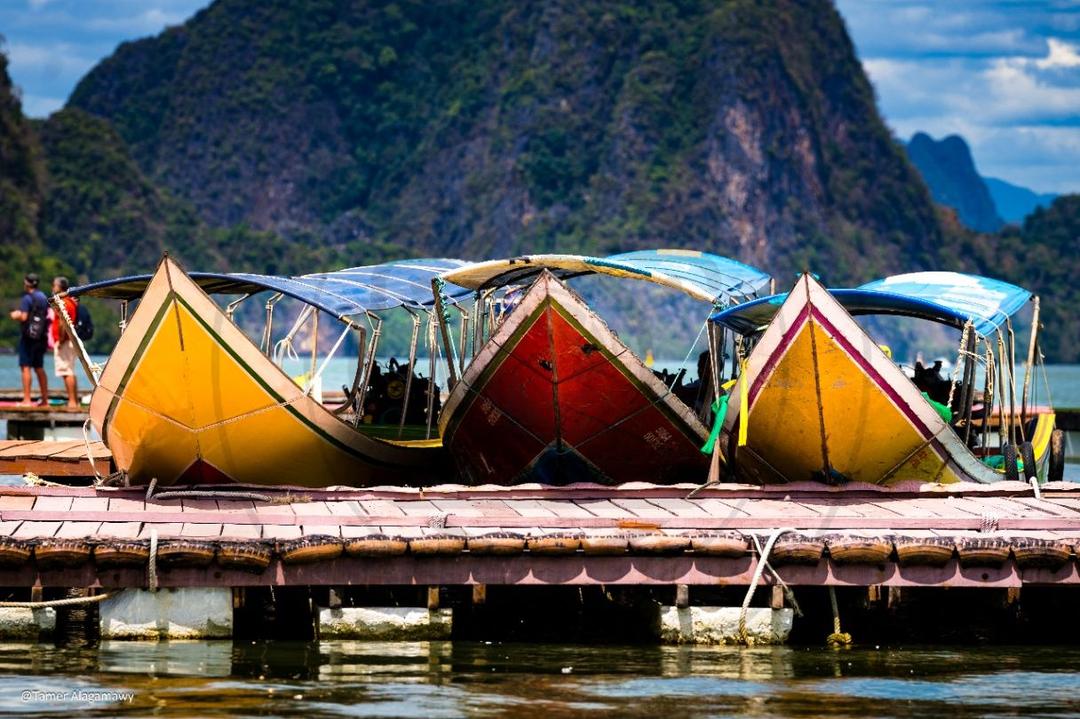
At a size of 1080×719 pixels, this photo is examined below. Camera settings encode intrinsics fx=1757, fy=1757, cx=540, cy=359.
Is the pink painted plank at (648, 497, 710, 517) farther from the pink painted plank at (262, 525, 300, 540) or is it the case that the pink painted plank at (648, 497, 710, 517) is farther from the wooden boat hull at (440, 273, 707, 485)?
the pink painted plank at (262, 525, 300, 540)

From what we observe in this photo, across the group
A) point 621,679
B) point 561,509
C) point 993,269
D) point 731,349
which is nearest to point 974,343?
point 731,349

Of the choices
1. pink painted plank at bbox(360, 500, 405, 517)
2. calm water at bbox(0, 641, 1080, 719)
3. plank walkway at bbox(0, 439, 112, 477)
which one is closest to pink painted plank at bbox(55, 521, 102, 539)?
calm water at bbox(0, 641, 1080, 719)

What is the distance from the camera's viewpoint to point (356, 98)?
175 meters

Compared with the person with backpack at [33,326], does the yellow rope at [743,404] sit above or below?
below

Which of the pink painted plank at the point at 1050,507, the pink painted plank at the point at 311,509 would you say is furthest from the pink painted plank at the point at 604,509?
the pink painted plank at the point at 1050,507

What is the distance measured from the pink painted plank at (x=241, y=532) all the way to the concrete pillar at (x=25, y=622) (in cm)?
114

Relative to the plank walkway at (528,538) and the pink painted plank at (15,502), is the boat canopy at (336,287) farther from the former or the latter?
the plank walkway at (528,538)

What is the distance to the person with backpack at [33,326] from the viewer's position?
2050 centimetres

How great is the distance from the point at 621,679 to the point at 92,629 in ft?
11.3

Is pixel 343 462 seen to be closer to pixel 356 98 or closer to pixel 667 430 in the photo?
pixel 667 430

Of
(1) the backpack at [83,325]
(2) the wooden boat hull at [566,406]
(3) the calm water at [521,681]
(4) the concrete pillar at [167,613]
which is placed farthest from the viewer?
(1) the backpack at [83,325]

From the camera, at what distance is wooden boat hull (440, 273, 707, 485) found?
529 inches

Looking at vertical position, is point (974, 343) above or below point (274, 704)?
above

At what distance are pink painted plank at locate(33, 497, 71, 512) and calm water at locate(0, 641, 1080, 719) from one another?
98cm
